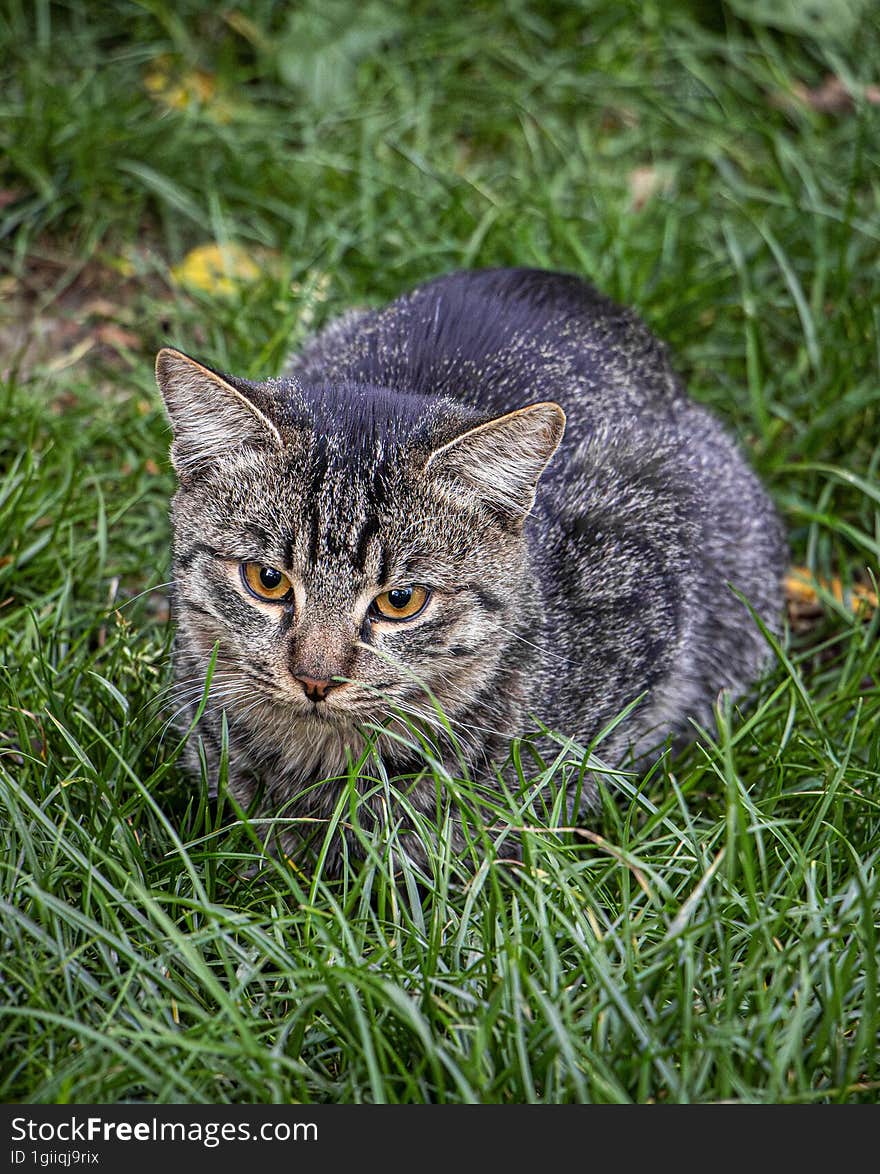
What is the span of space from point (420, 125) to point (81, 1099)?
16.3ft

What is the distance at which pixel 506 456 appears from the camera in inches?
129

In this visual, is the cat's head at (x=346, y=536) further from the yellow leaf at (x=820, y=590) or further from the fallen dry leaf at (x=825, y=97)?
the fallen dry leaf at (x=825, y=97)

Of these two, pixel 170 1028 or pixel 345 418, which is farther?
pixel 345 418

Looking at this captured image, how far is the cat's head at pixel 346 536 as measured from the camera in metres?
3.19

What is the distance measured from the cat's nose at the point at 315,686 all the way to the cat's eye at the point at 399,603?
23 cm

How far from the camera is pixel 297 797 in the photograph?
338cm

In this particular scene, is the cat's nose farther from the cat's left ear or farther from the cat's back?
the cat's back

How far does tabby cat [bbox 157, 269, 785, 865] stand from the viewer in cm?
322

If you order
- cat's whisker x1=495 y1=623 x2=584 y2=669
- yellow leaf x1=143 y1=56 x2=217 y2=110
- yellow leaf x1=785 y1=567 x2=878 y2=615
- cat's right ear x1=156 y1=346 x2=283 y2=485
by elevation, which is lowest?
yellow leaf x1=785 y1=567 x2=878 y2=615

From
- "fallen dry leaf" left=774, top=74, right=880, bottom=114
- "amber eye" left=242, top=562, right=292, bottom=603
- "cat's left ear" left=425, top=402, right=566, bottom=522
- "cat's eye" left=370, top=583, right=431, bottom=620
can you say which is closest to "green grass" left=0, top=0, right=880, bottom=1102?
"fallen dry leaf" left=774, top=74, right=880, bottom=114

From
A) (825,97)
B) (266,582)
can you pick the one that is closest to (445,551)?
(266,582)

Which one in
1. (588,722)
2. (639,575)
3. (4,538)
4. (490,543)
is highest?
(490,543)

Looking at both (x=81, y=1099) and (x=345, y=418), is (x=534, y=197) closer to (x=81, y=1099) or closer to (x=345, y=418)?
(x=345, y=418)

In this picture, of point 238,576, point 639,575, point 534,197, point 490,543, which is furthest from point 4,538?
point 534,197
